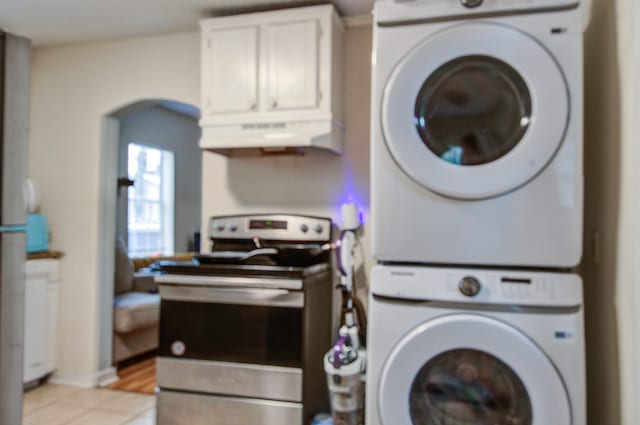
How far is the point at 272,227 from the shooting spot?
2.66 m

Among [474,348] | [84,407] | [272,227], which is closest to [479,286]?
[474,348]

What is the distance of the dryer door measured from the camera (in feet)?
4.58

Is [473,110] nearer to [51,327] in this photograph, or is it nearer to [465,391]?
[465,391]

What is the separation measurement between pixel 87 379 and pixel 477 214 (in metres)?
2.93

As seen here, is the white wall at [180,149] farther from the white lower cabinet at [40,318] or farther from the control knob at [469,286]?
the control knob at [469,286]

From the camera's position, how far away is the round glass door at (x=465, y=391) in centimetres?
140

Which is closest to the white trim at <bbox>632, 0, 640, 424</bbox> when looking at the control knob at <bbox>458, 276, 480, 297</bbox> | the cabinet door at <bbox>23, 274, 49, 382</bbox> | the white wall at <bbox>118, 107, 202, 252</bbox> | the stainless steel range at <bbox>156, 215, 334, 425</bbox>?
the control knob at <bbox>458, 276, 480, 297</bbox>

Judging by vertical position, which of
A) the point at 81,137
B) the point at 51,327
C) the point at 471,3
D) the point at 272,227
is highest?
the point at 471,3

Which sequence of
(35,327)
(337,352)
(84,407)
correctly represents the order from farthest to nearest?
(35,327)
(84,407)
(337,352)

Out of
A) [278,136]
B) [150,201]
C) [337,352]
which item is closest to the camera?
[337,352]

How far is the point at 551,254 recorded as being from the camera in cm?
140

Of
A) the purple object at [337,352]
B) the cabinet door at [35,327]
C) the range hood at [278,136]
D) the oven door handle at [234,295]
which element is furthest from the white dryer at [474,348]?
the cabinet door at [35,327]

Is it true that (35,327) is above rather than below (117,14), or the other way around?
below

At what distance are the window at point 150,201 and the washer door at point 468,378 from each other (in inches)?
139
